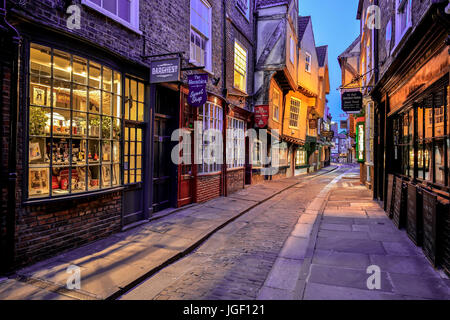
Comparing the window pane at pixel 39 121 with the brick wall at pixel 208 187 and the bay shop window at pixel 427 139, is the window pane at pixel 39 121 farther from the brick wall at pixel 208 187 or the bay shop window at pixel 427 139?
the bay shop window at pixel 427 139

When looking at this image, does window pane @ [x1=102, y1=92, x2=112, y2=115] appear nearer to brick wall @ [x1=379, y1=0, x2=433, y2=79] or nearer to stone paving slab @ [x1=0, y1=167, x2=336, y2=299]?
stone paving slab @ [x1=0, y1=167, x2=336, y2=299]

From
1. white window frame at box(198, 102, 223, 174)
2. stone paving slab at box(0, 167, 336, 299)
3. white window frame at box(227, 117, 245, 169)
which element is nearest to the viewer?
stone paving slab at box(0, 167, 336, 299)

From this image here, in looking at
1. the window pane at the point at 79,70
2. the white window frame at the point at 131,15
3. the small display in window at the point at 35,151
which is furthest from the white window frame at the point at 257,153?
the small display in window at the point at 35,151

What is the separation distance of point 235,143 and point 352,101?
19.7ft

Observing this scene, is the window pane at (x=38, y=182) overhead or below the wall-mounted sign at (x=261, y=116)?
below

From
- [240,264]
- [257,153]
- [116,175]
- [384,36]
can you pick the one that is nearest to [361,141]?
[257,153]

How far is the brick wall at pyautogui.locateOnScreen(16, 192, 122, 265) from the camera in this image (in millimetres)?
4617

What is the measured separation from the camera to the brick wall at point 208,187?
392 inches

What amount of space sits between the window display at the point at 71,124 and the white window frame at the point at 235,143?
6.74 meters

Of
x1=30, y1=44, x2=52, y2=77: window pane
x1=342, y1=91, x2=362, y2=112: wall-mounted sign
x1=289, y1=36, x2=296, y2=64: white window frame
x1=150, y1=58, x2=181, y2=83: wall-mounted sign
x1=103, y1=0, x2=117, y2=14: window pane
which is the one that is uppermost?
x1=289, y1=36, x2=296, y2=64: white window frame

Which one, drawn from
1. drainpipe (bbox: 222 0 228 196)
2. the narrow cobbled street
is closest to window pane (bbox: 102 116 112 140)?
the narrow cobbled street

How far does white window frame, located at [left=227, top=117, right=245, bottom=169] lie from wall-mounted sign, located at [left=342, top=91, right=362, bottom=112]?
16.5 ft

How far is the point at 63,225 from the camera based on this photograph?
205 inches

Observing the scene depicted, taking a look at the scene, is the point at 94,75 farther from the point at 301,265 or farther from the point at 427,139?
the point at 427,139
